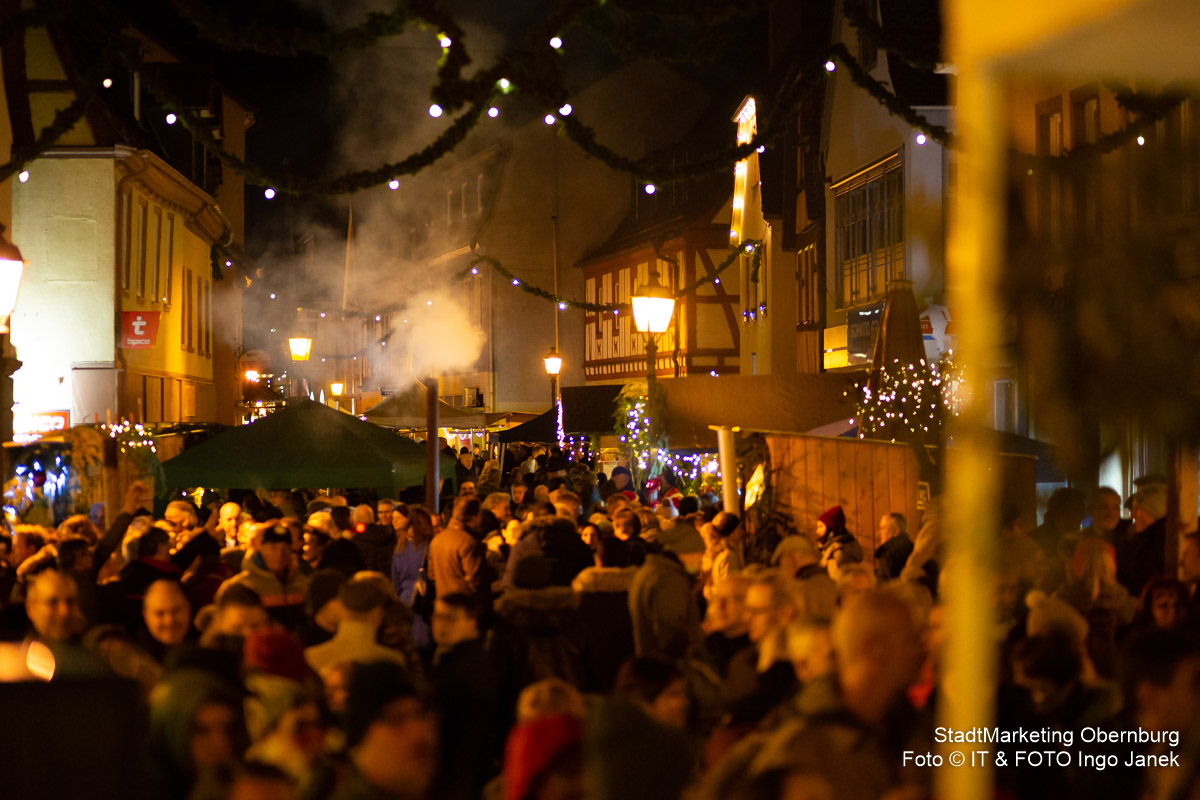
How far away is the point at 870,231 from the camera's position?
69.2 ft

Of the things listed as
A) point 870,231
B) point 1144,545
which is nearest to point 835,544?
point 1144,545

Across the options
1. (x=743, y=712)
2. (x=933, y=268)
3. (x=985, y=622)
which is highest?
(x=933, y=268)

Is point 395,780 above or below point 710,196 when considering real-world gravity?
below

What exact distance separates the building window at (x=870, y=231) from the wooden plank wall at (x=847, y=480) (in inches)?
256

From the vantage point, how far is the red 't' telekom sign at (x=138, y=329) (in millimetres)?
23766

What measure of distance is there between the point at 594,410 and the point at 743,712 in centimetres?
1848

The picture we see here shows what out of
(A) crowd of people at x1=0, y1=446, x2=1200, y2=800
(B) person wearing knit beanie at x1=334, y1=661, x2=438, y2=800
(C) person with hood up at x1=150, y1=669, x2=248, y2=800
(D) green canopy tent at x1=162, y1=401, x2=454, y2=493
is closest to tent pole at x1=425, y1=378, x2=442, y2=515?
(D) green canopy tent at x1=162, y1=401, x2=454, y2=493

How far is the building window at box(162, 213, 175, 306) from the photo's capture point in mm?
28781

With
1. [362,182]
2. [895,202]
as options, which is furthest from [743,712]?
[895,202]

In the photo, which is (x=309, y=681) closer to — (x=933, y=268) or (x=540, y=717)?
(x=540, y=717)

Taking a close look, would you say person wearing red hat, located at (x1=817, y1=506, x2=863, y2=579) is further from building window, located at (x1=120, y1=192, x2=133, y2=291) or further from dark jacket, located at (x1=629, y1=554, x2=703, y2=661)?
building window, located at (x1=120, y1=192, x2=133, y2=291)

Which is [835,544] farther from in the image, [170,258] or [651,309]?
[170,258]

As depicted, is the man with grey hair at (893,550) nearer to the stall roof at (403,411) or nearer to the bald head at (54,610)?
the bald head at (54,610)

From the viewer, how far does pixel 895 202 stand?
19.7 m
